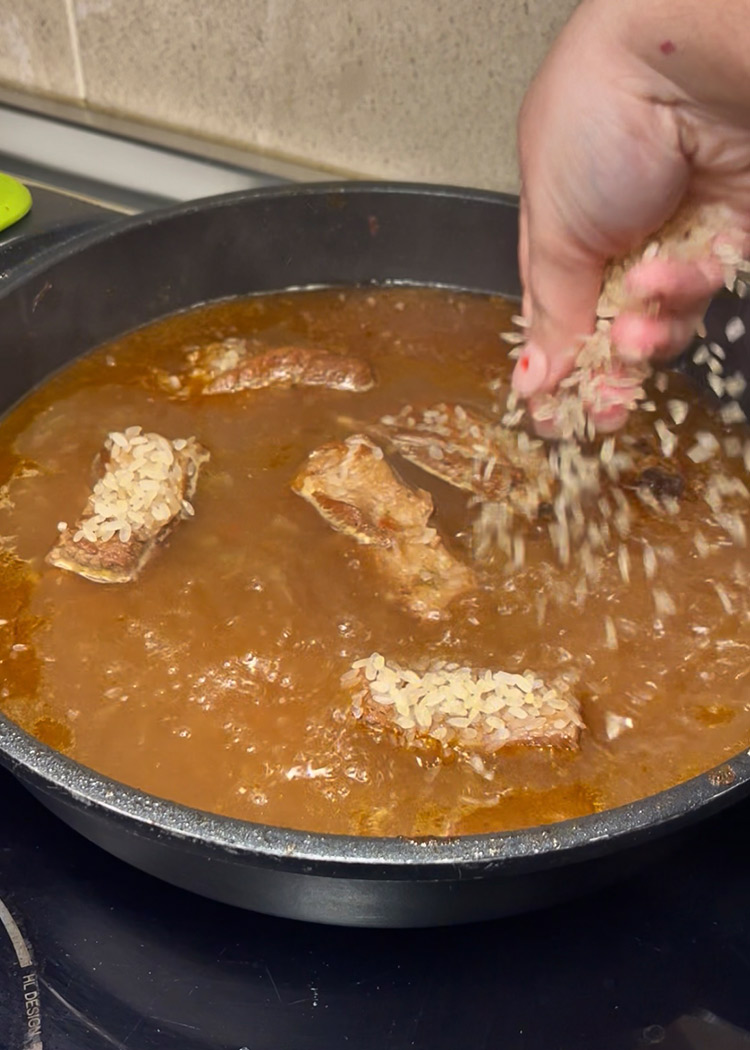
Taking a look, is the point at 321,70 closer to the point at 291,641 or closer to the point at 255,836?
the point at 291,641

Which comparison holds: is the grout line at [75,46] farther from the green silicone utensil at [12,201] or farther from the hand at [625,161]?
the hand at [625,161]

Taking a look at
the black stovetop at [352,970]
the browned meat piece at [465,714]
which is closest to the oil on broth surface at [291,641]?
the browned meat piece at [465,714]

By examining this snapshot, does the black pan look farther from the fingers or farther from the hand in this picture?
the fingers

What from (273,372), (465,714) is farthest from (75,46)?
(465,714)

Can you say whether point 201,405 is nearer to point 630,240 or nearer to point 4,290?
point 4,290

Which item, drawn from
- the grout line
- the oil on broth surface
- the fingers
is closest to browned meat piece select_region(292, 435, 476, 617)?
the oil on broth surface
